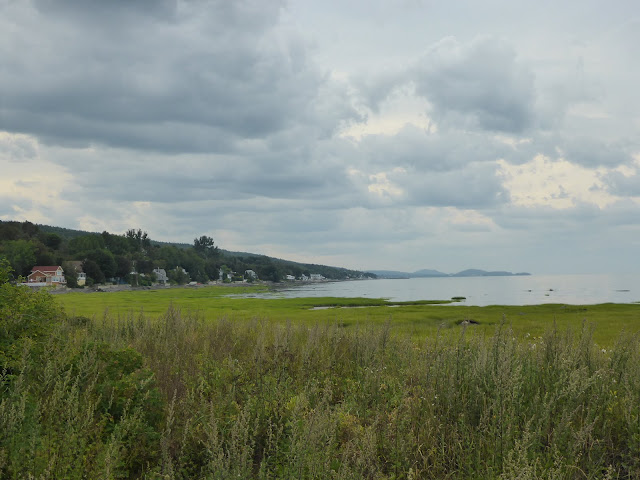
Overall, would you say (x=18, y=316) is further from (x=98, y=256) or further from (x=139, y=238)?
(x=139, y=238)

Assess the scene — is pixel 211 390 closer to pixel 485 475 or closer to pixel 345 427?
pixel 345 427

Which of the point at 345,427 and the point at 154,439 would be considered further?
→ the point at 345,427

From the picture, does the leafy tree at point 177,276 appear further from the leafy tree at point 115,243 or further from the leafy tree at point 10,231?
the leafy tree at point 10,231

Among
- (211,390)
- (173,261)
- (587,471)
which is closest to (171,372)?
(211,390)

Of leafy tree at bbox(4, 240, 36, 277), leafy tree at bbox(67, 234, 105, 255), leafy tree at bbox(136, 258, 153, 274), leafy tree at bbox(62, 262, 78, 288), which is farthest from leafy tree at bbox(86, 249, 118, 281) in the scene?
leafy tree at bbox(136, 258, 153, 274)

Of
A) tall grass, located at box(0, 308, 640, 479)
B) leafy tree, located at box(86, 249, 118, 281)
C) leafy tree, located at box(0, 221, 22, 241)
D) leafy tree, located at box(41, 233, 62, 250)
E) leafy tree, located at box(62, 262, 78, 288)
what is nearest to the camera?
tall grass, located at box(0, 308, 640, 479)

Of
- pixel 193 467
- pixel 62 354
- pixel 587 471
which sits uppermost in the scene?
pixel 62 354

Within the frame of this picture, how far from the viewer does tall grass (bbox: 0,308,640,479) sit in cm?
498

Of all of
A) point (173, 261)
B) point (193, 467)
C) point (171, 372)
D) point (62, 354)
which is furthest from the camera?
point (173, 261)

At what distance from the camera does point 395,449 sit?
5.84 metres

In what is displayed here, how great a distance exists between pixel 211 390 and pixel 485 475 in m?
5.30

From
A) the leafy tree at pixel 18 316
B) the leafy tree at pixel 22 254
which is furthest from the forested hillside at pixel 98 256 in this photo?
the leafy tree at pixel 18 316

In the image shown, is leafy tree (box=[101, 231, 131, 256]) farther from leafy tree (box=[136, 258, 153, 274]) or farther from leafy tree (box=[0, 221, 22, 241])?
leafy tree (box=[0, 221, 22, 241])

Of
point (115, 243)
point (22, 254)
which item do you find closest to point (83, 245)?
point (115, 243)
